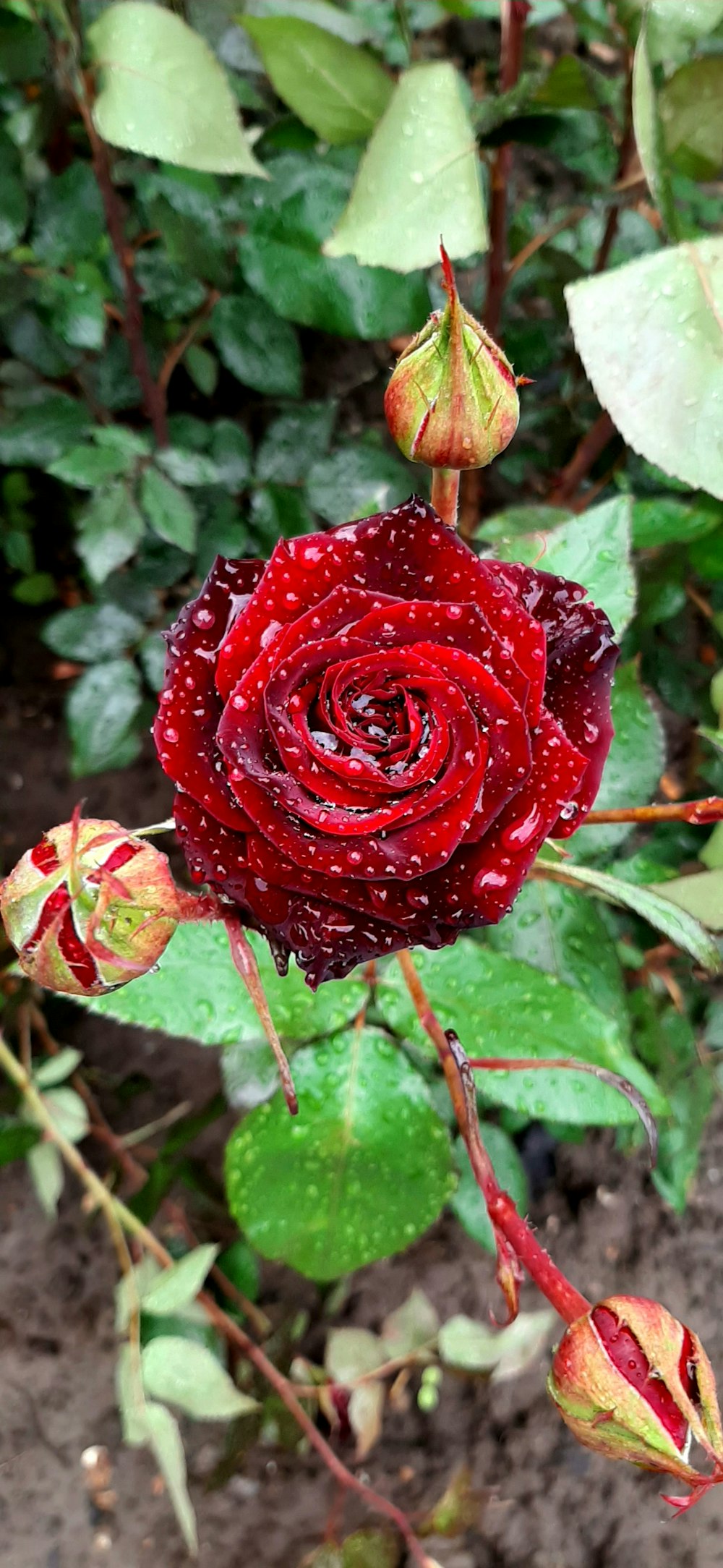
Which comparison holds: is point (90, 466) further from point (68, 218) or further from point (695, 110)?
point (695, 110)

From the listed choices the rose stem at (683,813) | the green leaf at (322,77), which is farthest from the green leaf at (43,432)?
the rose stem at (683,813)

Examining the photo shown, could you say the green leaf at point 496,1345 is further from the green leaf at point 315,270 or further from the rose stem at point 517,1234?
the green leaf at point 315,270

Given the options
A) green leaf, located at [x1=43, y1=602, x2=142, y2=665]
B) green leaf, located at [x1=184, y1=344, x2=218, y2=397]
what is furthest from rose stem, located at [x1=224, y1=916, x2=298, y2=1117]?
green leaf, located at [x1=184, y1=344, x2=218, y2=397]

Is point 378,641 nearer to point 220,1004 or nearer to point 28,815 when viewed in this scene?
point 220,1004

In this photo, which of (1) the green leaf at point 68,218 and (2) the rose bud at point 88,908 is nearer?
(2) the rose bud at point 88,908

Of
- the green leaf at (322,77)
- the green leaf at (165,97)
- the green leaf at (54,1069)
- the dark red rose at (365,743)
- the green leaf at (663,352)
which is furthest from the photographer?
the green leaf at (54,1069)

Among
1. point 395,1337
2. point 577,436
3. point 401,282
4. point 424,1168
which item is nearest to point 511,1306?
point 424,1168

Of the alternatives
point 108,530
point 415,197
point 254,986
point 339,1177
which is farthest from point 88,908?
point 108,530

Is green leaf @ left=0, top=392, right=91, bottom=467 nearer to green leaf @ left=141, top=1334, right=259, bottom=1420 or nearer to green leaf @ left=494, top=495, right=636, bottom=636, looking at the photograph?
green leaf @ left=494, top=495, right=636, bottom=636
